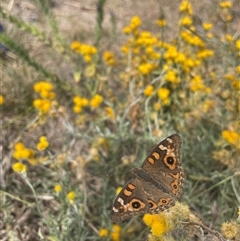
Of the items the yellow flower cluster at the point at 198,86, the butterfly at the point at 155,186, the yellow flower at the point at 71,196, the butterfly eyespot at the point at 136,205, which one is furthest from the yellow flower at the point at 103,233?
the yellow flower cluster at the point at 198,86

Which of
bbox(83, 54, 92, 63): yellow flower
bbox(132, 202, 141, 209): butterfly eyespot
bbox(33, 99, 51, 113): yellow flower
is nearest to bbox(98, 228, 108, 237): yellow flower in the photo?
bbox(132, 202, 141, 209): butterfly eyespot

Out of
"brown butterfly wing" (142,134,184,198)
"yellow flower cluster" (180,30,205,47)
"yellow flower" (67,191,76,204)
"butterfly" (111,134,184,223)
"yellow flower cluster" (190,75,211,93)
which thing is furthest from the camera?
Result: "yellow flower cluster" (180,30,205,47)

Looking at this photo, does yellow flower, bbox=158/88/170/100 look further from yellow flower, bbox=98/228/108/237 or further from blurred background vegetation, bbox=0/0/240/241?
yellow flower, bbox=98/228/108/237

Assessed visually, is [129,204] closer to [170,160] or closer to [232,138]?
[170,160]

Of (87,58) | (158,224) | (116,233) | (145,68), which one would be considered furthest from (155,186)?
(87,58)

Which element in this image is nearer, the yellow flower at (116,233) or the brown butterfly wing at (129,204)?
the brown butterfly wing at (129,204)

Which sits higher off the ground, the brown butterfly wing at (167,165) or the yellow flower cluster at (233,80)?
the yellow flower cluster at (233,80)

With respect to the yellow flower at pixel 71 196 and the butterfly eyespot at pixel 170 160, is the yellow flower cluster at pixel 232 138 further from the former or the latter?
the yellow flower at pixel 71 196

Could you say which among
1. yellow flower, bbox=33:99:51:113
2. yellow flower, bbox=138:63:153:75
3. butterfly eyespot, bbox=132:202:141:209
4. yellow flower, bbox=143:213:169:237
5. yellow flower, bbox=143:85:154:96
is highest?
yellow flower, bbox=138:63:153:75
